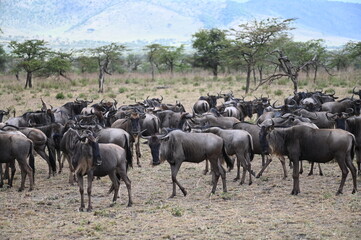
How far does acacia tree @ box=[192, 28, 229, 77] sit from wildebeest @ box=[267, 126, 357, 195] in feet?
135

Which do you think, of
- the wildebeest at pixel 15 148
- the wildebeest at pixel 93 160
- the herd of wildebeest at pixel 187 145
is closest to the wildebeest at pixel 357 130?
the herd of wildebeest at pixel 187 145

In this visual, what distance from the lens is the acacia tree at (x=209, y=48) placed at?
5188 cm

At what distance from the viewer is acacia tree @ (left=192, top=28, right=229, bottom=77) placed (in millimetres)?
51875

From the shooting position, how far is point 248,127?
504 inches

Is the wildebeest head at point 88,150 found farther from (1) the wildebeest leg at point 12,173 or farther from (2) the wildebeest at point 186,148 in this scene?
(1) the wildebeest leg at point 12,173

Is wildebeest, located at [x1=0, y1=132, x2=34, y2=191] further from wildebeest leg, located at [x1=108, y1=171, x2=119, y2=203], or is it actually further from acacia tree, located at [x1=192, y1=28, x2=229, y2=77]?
acacia tree, located at [x1=192, y1=28, x2=229, y2=77]

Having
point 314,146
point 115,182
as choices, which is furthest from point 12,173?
point 314,146

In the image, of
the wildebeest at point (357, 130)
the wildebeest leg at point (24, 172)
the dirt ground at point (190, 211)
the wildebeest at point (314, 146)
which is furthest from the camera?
the wildebeest at point (357, 130)

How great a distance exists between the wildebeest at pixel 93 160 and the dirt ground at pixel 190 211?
0.58 meters

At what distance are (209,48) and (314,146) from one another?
42941 millimetres

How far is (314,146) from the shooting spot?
10.3 m

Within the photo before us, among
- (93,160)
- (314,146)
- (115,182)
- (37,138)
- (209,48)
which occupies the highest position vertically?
(209,48)

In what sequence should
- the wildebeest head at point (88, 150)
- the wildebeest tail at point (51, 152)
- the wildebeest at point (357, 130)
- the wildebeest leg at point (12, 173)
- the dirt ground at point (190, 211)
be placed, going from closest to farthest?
the dirt ground at point (190, 211) → the wildebeest head at point (88, 150) → the wildebeest leg at point (12, 173) → the wildebeest at point (357, 130) → the wildebeest tail at point (51, 152)

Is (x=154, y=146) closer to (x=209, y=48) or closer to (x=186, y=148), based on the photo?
(x=186, y=148)
